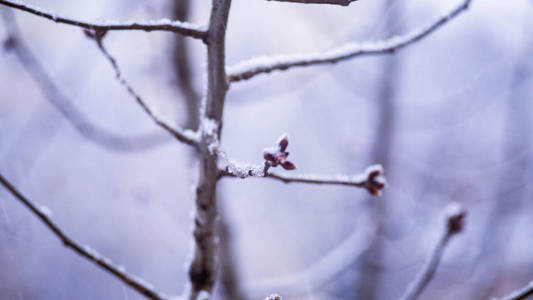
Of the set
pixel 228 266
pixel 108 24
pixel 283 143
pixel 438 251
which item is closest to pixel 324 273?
pixel 228 266

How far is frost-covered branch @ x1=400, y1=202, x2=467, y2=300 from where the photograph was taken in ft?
3.32

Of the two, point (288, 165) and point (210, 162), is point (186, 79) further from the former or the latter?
point (288, 165)

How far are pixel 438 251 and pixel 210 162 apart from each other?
2.12ft

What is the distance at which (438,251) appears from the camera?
1025mm

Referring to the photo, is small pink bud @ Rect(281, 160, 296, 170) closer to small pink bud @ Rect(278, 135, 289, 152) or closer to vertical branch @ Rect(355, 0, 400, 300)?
small pink bud @ Rect(278, 135, 289, 152)

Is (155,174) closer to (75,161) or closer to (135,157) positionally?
(135,157)

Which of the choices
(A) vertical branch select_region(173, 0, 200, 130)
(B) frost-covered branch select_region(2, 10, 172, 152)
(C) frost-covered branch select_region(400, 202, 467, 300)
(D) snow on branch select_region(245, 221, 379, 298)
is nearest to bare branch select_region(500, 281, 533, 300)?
(C) frost-covered branch select_region(400, 202, 467, 300)

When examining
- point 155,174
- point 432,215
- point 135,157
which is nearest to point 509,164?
point 432,215

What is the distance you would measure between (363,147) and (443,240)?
163 inches

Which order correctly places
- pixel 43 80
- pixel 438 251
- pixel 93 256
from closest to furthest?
pixel 93 256
pixel 438 251
pixel 43 80

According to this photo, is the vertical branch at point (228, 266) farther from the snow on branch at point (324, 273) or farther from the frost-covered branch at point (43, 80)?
the frost-covered branch at point (43, 80)

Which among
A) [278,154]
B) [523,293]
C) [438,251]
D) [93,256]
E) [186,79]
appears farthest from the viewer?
[186,79]

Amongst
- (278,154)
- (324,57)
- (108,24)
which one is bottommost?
(278,154)

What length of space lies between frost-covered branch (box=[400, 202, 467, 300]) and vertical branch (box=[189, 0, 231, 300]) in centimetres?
51
